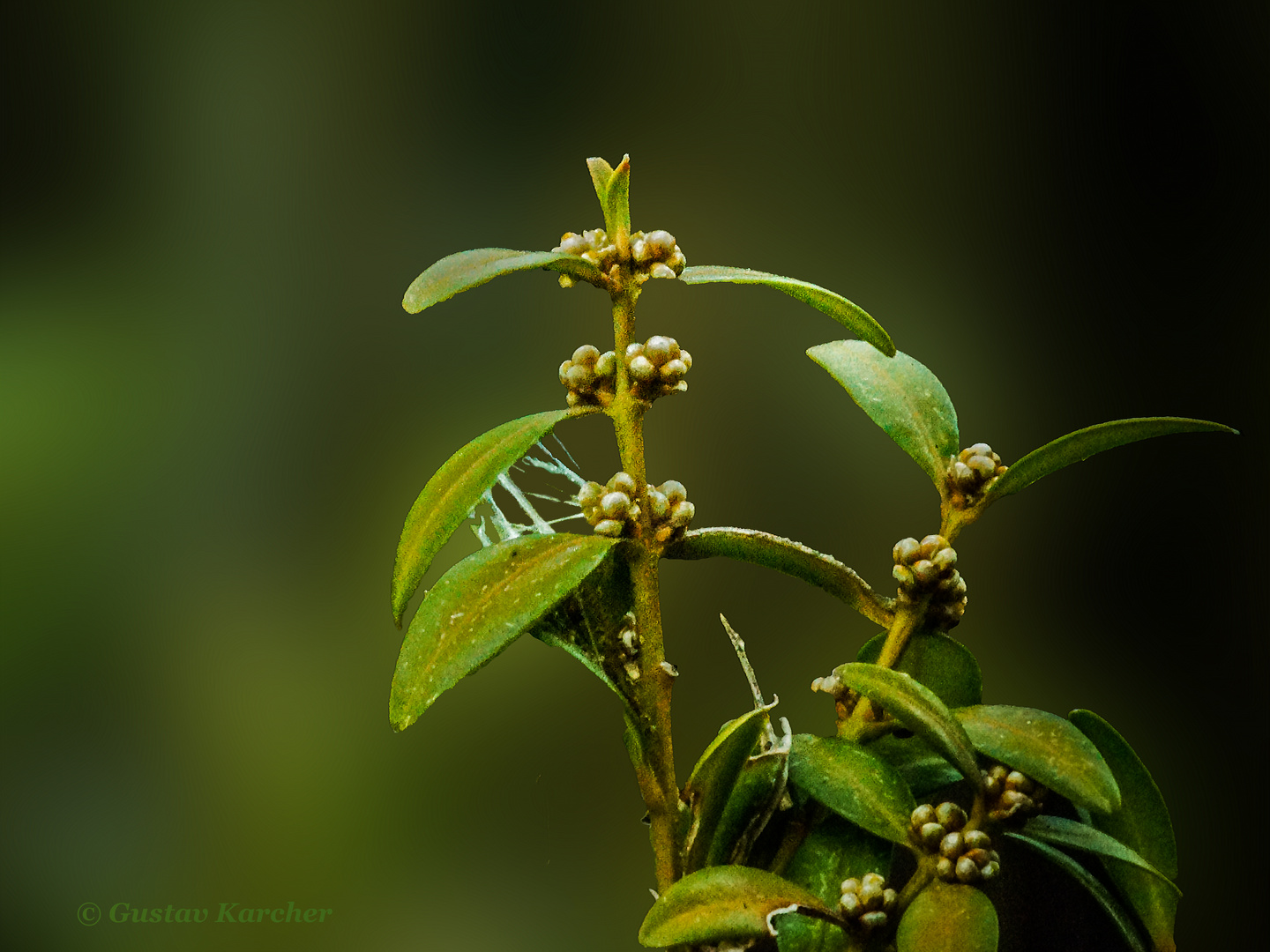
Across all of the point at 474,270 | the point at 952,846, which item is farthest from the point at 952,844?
the point at 474,270

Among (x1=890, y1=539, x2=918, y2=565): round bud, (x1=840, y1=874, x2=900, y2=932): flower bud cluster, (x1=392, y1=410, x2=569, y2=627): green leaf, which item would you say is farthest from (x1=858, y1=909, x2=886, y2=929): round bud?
(x1=392, y1=410, x2=569, y2=627): green leaf

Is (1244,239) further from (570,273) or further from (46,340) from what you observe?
(46,340)

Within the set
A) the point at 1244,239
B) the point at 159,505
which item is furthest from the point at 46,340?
the point at 1244,239

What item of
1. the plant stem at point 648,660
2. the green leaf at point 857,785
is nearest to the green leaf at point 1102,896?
the green leaf at point 857,785

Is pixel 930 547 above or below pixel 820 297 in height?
below

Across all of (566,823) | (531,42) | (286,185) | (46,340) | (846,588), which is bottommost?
(566,823)

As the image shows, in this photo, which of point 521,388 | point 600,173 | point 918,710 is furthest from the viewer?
point 521,388

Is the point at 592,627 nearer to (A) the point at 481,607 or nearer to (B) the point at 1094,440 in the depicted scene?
(A) the point at 481,607
